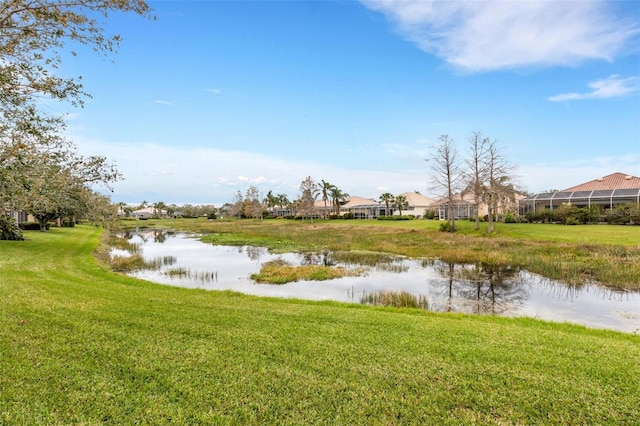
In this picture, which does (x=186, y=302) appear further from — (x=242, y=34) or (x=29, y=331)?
(x=242, y=34)

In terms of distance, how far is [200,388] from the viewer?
13.5 ft

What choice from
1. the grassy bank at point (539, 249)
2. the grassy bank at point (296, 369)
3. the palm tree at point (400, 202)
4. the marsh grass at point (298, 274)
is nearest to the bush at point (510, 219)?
the grassy bank at point (539, 249)

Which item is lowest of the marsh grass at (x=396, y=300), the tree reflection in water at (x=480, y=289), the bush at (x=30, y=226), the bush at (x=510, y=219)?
the tree reflection in water at (x=480, y=289)

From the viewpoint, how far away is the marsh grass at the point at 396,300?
10.7 metres

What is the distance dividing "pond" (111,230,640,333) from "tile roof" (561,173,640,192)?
37.9 metres

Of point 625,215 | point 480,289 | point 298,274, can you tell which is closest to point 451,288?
point 480,289

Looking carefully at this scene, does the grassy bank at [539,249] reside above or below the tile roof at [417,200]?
below

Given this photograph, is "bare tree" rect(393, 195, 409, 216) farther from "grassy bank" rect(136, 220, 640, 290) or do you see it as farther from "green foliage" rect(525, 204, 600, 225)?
"grassy bank" rect(136, 220, 640, 290)

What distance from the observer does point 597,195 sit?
4050 centimetres

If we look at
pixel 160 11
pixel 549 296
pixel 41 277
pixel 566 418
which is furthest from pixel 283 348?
pixel 549 296

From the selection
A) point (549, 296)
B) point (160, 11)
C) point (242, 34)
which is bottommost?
point (549, 296)

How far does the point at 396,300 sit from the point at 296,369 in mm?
7018

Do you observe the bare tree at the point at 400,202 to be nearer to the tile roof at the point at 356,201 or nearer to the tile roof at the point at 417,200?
the tile roof at the point at 417,200

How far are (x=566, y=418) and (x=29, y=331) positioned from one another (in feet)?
25.2
